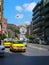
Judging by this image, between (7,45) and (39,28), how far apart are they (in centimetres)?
10059

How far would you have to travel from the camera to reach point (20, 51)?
116 feet

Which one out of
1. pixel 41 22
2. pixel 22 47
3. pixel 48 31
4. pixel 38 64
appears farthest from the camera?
pixel 41 22

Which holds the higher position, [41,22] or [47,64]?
[41,22]

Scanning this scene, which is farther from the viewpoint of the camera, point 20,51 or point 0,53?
point 20,51

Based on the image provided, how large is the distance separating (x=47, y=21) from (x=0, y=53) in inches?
3916

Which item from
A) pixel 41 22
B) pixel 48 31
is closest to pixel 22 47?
pixel 48 31

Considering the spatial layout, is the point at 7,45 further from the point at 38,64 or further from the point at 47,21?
the point at 47,21

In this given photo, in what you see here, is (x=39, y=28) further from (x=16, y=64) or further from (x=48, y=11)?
(x=16, y=64)

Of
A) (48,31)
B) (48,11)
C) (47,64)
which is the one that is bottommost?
(47,64)

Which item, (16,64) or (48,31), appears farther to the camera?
(48,31)

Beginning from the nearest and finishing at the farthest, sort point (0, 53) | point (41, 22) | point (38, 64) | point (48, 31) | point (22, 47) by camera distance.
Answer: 1. point (38, 64)
2. point (0, 53)
3. point (22, 47)
4. point (48, 31)
5. point (41, 22)

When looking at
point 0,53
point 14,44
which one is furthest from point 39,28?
point 0,53

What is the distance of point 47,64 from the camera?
1783cm

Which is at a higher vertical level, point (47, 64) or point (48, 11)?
point (48, 11)
